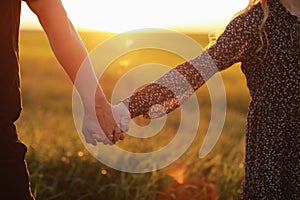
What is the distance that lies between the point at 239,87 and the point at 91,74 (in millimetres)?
12342

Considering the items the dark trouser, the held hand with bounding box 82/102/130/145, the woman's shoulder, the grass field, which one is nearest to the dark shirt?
the dark trouser

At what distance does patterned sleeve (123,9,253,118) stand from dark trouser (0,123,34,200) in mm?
776

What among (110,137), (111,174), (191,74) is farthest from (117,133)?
(111,174)

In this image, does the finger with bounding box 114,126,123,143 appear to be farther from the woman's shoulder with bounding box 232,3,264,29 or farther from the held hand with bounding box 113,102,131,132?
the woman's shoulder with bounding box 232,3,264,29

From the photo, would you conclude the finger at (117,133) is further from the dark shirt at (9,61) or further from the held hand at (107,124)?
the dark shirt at (9,61)

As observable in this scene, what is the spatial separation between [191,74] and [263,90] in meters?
0.33

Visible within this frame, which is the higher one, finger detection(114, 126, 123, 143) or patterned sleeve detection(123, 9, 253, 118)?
patterned sleeve detection(123, 9, 253, 118)

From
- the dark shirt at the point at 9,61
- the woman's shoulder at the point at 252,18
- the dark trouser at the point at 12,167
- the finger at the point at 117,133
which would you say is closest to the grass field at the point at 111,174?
the finger at the point at 117,133

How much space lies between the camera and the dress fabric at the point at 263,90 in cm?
323

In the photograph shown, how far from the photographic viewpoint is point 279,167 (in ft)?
10.9

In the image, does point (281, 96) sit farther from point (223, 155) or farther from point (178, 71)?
point (223, 155)

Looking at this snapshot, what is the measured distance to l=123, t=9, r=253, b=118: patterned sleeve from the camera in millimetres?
3250

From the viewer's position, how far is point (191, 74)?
3.37 meters

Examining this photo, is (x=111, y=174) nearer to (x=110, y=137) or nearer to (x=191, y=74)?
(x=110, y=137)
